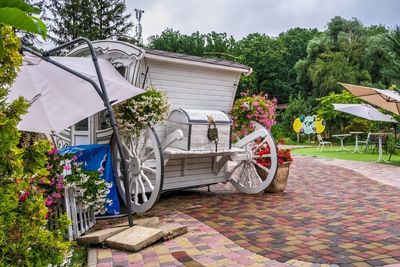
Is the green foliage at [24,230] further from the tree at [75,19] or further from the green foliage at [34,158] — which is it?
the tree at [75,19]

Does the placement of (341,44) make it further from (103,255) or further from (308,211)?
(103,255)

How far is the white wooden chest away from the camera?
4.92m

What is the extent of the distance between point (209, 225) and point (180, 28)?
108 feet

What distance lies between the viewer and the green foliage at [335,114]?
701 inches

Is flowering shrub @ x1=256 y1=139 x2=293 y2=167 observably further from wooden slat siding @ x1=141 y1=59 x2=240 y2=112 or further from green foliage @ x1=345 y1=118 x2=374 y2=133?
green foliage @ x1=345 y1=118 x2=374 y2=133

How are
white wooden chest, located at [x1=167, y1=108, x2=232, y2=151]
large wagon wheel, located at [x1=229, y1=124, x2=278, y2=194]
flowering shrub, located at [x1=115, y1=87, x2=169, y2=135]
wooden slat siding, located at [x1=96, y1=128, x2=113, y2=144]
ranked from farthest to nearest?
large wagon wheel, located at [x1=229, y1=124, x2=278, y2=194] < wooden slat siding, located at [x1=96, y1=128, x2=113, y2=144] < white wooden chest, located at [x1=167, y1=108, x2=232, y2=151] < flowering shrub, located at [x1=115, y1=87, x2=169, y2=135]

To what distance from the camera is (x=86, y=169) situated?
13.9 feet

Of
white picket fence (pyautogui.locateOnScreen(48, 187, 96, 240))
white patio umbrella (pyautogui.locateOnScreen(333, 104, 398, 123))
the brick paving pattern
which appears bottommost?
the brick paving pattern

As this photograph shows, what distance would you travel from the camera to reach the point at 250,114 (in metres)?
5.95

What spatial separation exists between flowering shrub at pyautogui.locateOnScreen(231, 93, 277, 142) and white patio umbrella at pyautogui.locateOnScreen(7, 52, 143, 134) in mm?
2188

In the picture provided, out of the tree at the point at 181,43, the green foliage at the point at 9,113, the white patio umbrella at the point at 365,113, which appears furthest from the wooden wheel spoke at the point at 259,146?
the tree at the point at 181,43

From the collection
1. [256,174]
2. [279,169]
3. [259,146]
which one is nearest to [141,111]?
[259,146]

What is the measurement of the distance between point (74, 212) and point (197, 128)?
1.91 metres

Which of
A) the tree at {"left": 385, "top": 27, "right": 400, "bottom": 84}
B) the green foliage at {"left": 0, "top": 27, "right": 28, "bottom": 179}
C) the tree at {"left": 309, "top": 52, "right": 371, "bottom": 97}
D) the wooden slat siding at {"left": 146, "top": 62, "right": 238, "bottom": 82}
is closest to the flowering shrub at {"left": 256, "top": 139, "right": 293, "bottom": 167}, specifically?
the wooden slat siding at {"left": 146, "top": 62, "right": 238, "bottom": 82}
